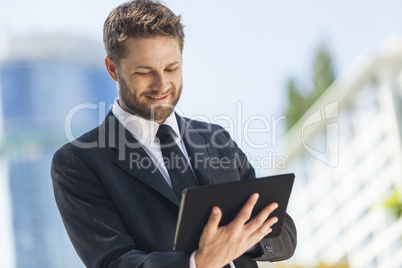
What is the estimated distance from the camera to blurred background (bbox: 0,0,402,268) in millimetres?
7590

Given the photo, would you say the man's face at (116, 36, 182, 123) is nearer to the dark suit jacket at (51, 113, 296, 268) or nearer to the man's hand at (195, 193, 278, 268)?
the dark suit jacket at (51, 113, 296, 268)

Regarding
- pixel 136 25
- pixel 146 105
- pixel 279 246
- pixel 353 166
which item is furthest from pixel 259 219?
pixel 353 166

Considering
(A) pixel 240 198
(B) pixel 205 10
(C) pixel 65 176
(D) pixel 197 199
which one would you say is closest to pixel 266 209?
(A) pixel 240 198

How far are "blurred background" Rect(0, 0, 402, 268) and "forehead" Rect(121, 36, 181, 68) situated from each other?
0.72 feet

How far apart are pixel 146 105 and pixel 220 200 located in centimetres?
36

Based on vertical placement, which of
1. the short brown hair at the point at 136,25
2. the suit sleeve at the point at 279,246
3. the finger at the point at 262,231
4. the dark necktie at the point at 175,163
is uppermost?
the short brown hair at the point at 136,25

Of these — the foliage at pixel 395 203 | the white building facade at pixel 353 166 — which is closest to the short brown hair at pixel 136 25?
the foliage at pixel 395 203

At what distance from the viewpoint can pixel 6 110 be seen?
18094mm

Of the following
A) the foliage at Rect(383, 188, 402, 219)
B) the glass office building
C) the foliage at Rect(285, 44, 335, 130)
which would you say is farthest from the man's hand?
the foliage at Rect(285, 44, 335, 130)

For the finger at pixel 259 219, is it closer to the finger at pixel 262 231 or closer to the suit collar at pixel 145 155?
the finger at pixel 262 231

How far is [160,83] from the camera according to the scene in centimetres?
144

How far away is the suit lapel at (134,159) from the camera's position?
4.69ft

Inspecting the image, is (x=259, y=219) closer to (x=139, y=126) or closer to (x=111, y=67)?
(x=139, y=126)

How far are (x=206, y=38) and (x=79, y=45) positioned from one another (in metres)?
4.82
